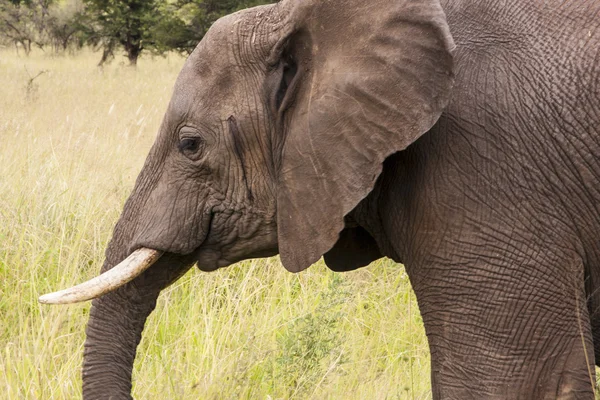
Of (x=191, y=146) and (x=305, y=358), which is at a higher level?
(x=191, y=146)

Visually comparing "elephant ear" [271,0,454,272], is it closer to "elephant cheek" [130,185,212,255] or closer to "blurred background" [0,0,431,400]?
"elephant cheek" [130,185,212,255]

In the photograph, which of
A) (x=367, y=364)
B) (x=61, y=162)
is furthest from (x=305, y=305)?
(x=61, y=162)

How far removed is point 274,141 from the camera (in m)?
2.73

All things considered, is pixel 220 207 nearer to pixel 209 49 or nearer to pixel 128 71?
pixel 209 49

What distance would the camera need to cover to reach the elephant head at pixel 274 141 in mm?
2521

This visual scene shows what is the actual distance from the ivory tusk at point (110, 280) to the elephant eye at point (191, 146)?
0.30 m

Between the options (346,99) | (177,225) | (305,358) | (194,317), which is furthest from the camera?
(194,317)

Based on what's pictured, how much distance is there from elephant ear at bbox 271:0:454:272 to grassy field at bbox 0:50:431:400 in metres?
1.11

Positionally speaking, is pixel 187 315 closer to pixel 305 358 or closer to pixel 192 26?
pixel 305 358

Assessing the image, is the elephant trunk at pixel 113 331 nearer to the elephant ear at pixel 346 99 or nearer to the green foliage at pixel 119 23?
the elephant ear at pixel 346 99

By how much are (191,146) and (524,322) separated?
104cm

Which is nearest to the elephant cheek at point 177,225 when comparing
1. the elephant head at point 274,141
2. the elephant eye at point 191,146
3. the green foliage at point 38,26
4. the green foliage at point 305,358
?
the elephant head at point 274,141

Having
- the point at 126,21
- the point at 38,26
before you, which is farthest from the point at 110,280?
the point at 38,26

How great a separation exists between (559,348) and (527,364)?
3.5 inches
